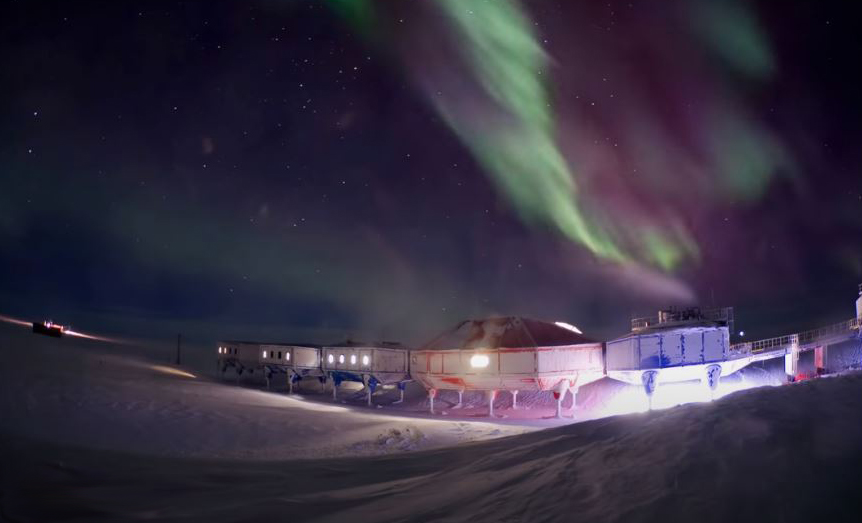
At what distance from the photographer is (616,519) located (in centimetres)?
633

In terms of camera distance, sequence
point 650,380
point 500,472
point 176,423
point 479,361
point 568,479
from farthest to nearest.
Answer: point 479,361, point 650,380, point 176,423, point 500,472, point 568,479

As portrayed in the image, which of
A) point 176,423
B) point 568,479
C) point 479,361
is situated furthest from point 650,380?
point 568,479

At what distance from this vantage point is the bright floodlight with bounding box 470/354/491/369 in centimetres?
4184

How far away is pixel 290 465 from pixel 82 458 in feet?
20.6

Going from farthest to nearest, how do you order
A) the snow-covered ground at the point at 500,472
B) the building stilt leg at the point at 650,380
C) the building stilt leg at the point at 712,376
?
1. the building stilt leg at the point at 712,376
2. the building stilt leg at the point at 650,380
3. the snow-covered ground at the point at 500,472

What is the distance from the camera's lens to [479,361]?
42125 millimetres

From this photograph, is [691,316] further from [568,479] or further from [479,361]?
[568,479]

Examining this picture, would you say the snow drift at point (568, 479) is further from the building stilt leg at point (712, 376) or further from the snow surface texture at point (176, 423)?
the building stilt leg at point (712, 376)

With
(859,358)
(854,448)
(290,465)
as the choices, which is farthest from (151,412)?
(859,358)

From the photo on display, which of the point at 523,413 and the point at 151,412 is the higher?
the point at 151,412

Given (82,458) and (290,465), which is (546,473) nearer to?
(290,465)

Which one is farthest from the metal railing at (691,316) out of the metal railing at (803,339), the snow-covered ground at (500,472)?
the snow-covered ground at (500,472)

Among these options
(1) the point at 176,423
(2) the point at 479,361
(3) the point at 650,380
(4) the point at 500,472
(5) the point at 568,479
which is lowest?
(3) the point at 650,380

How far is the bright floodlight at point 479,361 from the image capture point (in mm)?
41844
